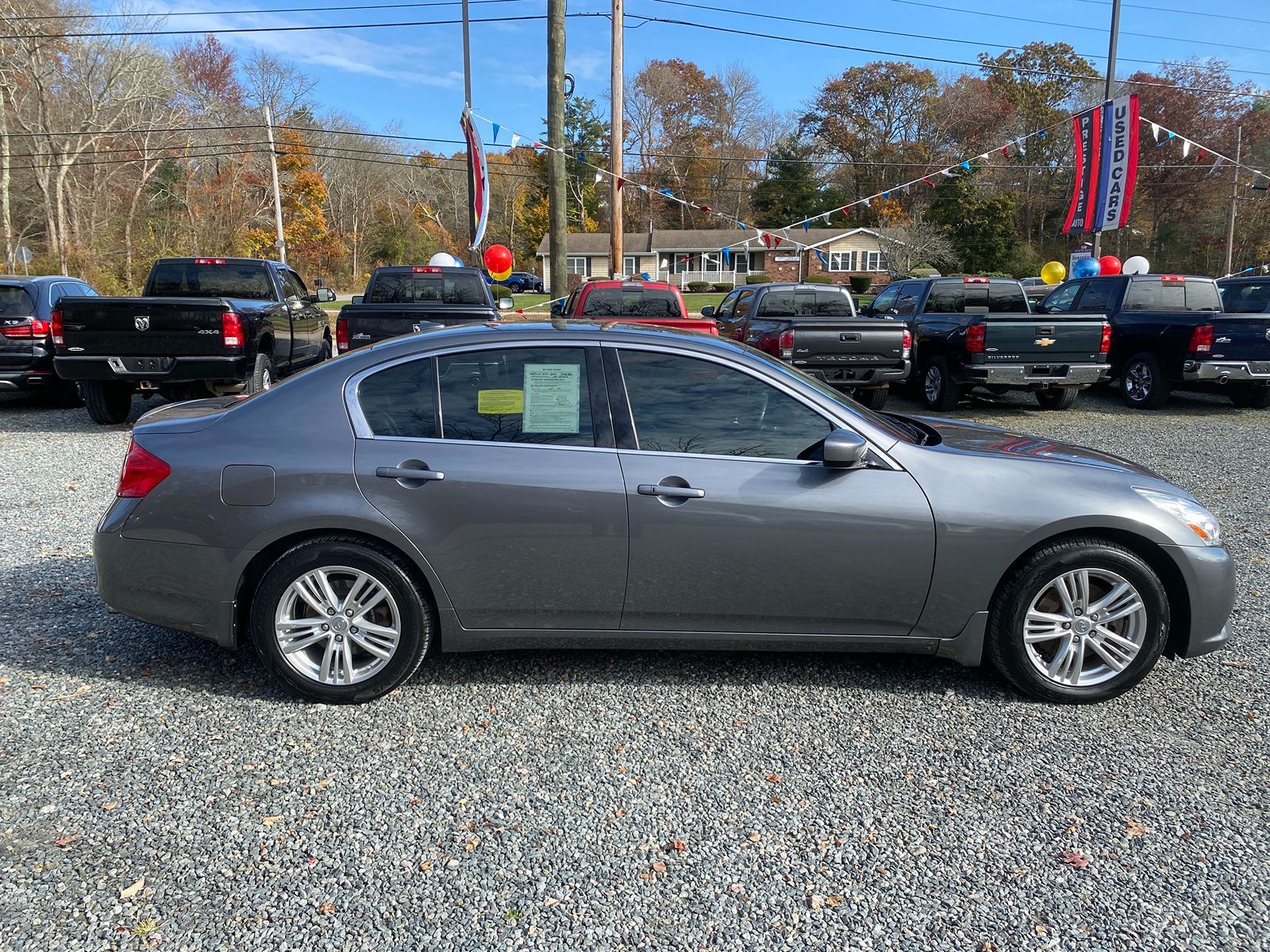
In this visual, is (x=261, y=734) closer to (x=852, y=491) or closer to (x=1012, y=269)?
(x=852, y=491)

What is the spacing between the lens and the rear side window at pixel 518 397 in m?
3.82

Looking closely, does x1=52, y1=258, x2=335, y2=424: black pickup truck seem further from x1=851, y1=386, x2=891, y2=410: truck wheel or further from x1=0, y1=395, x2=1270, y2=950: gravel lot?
x1=851, y1=386, x2=891, y2=410: truck wheel

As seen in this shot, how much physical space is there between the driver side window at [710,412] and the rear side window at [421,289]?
949cm

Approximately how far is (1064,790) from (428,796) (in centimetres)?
231

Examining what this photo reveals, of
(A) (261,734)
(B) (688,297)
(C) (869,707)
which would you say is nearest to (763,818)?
(C) (869,707)

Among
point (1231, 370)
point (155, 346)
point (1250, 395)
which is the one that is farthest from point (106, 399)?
point (1250, 395)

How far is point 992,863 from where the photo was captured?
9.28 feet

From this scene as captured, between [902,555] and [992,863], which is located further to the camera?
[902,555]

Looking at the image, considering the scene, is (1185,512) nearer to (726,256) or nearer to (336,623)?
(336,623)

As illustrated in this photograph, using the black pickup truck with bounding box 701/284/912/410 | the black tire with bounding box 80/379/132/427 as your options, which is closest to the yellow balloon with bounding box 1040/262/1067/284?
the black pickup truck with bounding box 701/284/912/410

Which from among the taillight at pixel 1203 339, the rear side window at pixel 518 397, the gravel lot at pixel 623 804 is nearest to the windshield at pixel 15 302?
the gravel lot at pixel 623 804

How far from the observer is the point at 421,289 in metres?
12.9

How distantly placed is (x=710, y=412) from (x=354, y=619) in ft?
5.79

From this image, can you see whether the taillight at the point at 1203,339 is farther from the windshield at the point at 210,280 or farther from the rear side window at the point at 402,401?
the windshield at the point at 210,280
